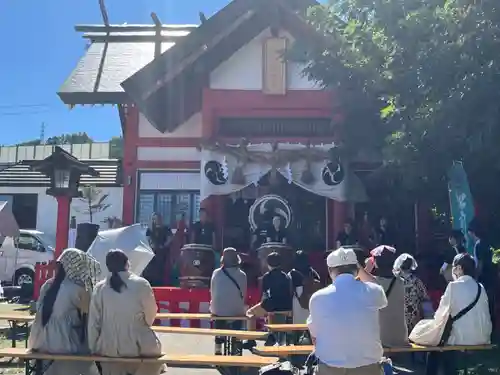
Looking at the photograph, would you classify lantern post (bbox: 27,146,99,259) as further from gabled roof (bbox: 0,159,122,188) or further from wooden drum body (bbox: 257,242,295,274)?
gabled roof (bbox: 0,159,122,188)

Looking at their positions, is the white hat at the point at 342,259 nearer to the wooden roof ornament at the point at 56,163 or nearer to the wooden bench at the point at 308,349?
the wooden bench at the point at 308,349

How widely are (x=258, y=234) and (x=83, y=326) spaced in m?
8.45

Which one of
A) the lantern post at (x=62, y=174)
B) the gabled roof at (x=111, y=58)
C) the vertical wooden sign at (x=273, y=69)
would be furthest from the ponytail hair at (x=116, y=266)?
the gabled roof at (x=111, y=58)

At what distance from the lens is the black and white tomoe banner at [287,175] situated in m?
14.1

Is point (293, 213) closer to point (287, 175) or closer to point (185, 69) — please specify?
point (287, 175)

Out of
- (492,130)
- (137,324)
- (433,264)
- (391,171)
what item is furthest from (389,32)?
(433,264)

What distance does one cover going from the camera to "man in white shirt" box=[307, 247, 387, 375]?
4.16 meters

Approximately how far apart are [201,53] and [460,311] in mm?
10530

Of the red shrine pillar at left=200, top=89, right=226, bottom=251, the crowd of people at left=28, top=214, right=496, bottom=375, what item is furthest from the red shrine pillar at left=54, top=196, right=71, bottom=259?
the crowd of people at left=28, top=214, right=496, bottom=375

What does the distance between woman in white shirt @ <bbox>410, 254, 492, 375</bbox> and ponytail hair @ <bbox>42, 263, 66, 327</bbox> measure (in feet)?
11.9

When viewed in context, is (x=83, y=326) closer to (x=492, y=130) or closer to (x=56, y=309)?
(x=56, y=309)

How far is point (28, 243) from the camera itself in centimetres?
2175

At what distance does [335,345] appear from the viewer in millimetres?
4184

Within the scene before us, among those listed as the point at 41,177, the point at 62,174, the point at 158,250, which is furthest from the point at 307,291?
the point at 41,177
